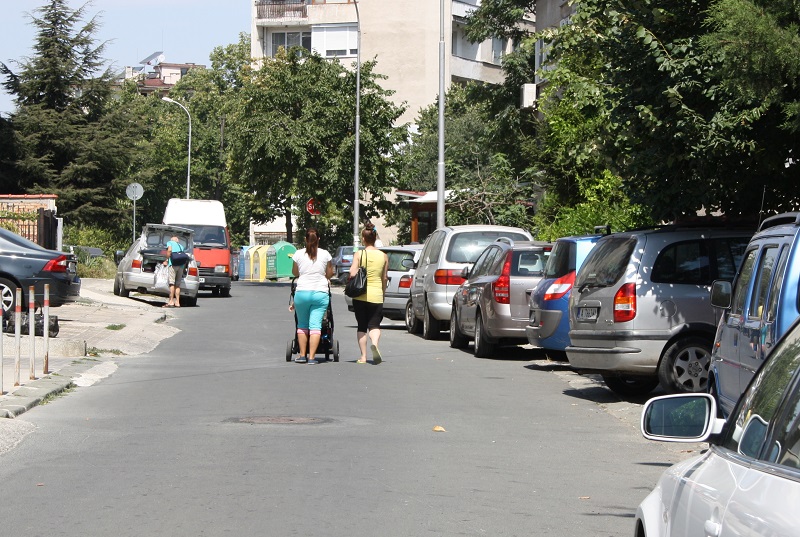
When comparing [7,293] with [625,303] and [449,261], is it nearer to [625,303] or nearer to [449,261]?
[449,261]

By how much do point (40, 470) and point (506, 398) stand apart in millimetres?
6065

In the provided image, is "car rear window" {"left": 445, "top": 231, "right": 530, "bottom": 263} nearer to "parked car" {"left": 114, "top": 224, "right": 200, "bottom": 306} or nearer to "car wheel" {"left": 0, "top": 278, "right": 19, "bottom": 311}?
"car wheel" {"left": 0, "top": 278, "right": 19, "bottom": 311}

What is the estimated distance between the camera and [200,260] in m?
36.6

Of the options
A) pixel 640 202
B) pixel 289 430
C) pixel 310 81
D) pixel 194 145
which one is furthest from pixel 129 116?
pixel 289 430

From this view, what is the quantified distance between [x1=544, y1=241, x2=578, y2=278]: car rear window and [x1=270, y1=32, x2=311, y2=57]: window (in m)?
59.3

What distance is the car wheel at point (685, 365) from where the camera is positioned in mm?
12219

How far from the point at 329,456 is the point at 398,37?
207 ft

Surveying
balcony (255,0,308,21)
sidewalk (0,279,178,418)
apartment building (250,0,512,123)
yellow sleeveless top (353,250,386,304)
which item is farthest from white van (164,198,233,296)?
balcony (255,0,308,21)

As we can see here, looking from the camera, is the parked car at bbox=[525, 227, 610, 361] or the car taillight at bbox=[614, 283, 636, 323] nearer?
the car taillight at bbox=[614, 283, 636, 323]

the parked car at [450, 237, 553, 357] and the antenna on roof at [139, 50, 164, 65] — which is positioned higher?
the antenna on roof at [139, 50, 164, 65]

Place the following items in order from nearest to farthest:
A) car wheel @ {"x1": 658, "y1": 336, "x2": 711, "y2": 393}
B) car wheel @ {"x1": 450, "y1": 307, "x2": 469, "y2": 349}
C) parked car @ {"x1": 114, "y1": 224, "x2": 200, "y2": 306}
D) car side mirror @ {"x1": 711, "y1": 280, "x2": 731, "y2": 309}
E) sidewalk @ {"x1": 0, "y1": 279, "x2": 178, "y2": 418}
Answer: car side mirror @ {"x1": 711, "y1": 280, "x2": 731, "y2": 309}
car wheel @ {"x1": 658, "y1": 336, "x2": 711, "y2": 393}
sidewalk @ {"x1": 0, "y1": 279, "x2": 178, "y2": 418}
car wheel @ {"x1": 450, "y1": 307, "x2": 469, "y2": 349}
parked car @ {"x1": 114, "y1": 224, "x2": 200, "y2": 306}

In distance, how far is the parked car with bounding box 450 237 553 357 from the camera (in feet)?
56.7

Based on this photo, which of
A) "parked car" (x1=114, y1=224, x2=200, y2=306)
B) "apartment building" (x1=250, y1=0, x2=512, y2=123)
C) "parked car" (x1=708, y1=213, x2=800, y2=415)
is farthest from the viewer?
"apartment building" (x1=250, y1=0, x2=512, y2=123)

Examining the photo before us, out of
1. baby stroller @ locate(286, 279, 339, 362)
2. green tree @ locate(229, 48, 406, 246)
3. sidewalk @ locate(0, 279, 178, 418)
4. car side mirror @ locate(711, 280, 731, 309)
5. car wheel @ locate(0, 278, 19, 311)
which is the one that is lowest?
sidewalk @ locate(0, 279, 178, 418)
